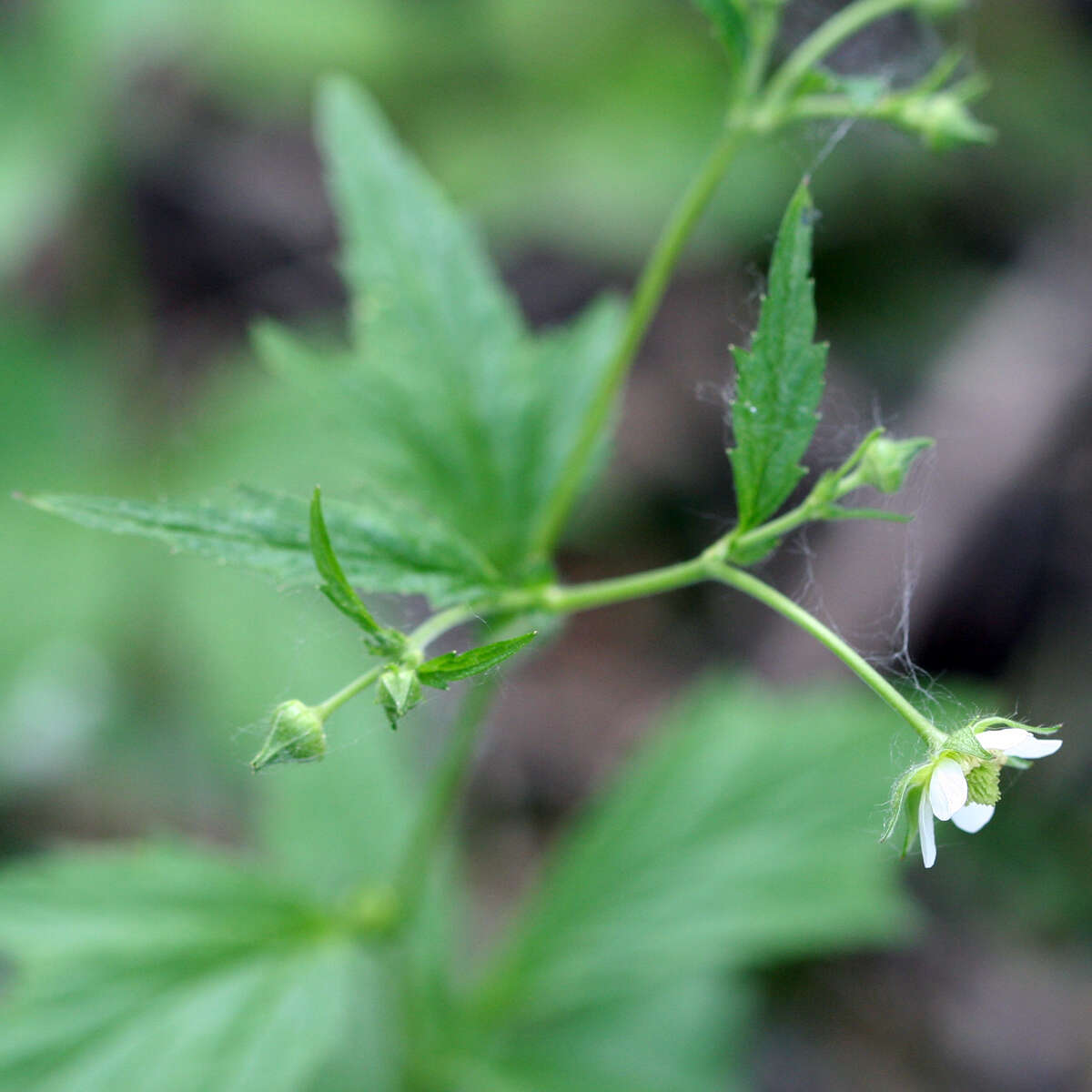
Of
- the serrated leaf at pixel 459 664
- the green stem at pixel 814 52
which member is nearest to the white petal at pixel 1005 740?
the serrated leaf at pixel 459 664

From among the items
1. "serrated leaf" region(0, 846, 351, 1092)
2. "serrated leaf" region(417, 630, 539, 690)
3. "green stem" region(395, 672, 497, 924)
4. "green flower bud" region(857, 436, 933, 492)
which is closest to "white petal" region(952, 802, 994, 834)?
"green flower bud" region(857, 436, 933, 492)

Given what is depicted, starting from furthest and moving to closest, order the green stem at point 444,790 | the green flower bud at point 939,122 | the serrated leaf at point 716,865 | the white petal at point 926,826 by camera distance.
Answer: the serrated leaf at point 716,865 < the green stem at point 444,790 < the green flower bud at point 939,122 < the white petal at point 926,826

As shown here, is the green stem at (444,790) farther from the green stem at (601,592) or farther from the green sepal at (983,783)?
the green sepal at (983,783)

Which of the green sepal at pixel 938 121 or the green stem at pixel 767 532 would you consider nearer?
the green stem at pixel 767 532

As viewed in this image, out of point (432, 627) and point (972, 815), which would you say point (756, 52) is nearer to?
point (432, 627)

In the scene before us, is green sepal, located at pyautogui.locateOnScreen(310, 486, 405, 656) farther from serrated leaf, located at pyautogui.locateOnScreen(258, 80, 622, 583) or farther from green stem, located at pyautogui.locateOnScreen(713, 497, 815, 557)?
serrated leaf, located at pyautogui.locateOnScreen(258, 80, 622, 583)

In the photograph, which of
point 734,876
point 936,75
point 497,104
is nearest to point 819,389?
point 936,75
